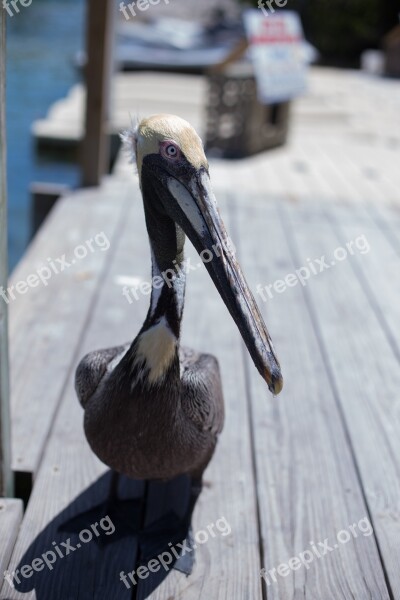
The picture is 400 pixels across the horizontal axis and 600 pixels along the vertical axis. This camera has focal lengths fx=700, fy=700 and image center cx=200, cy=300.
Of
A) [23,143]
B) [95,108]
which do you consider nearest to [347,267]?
[95,108]

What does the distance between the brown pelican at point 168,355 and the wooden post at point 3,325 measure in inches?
9.2

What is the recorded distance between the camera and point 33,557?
207 cm

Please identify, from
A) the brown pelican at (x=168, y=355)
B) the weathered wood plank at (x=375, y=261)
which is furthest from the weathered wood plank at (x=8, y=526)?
the weathered wood plank at (x=375, y=261)

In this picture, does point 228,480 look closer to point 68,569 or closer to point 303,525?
point 303,525

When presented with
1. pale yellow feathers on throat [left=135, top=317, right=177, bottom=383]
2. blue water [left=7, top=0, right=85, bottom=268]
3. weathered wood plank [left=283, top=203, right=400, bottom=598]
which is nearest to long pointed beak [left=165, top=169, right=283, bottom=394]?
pale yellow feathers on throat [left=135, top=317, right=177, bottom=383]

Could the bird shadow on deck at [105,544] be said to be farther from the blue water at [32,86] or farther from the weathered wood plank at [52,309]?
the blue water at [32,86]

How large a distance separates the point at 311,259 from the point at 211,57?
10.8 m

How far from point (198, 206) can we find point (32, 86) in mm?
11834

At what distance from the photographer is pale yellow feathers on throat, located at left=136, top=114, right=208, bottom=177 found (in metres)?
1.76

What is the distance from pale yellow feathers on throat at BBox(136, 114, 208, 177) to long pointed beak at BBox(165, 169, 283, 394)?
44 millimetres

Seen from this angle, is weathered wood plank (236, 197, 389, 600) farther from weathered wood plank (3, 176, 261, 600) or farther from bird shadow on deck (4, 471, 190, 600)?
bird shadow on deck (4, 471, 190, 600)

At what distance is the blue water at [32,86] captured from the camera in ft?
25.2

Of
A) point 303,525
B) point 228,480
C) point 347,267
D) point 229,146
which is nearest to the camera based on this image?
point 303,525

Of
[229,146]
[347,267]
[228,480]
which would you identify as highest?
[228,480]
